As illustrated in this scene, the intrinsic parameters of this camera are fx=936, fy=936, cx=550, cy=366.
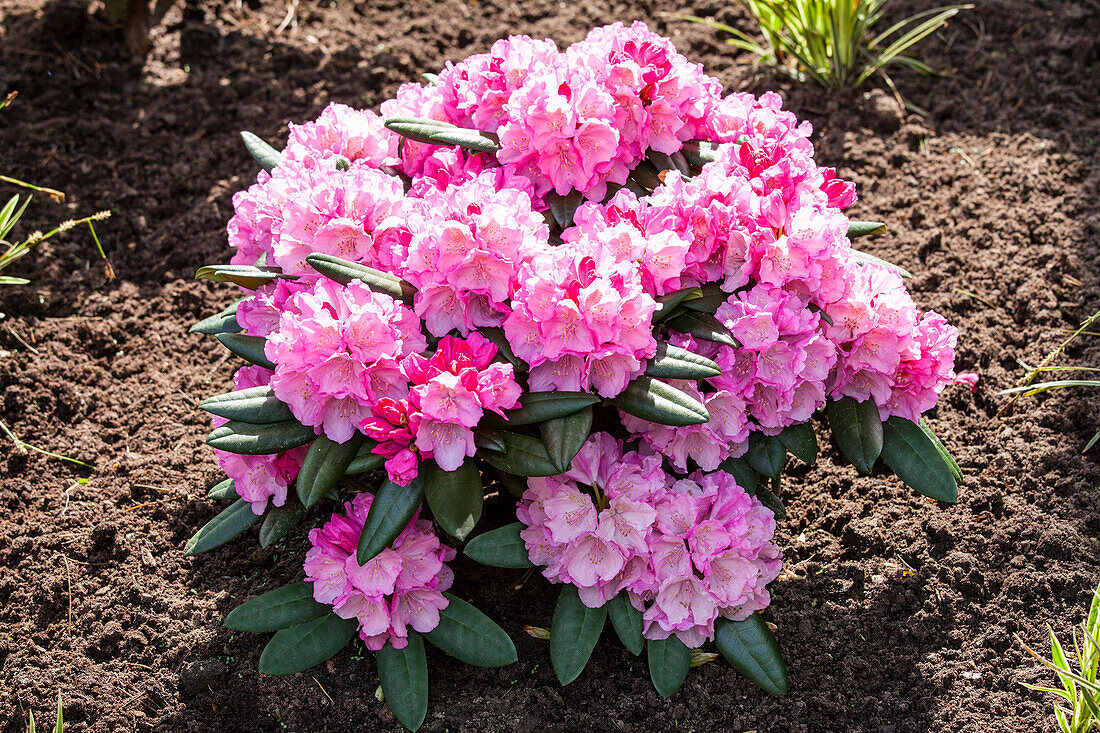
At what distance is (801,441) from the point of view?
1928 mm

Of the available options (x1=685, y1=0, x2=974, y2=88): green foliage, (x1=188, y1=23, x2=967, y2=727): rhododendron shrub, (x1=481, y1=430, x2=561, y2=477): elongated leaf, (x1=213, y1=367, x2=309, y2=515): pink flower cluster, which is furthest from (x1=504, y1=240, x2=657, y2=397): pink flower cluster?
(x1=685, y1=0, x2=974, y2=88): green foliage

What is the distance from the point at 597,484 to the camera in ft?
5.96

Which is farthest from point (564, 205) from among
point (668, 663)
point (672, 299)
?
point (668, 663)

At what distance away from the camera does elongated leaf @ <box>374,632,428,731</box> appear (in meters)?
1.80

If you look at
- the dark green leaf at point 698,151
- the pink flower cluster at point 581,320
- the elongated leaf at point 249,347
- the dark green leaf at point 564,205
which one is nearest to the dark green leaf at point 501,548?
the pink flower cluster at point 581,320

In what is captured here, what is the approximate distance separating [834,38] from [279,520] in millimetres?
2535

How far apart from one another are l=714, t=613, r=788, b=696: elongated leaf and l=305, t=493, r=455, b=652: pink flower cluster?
22.4 inches

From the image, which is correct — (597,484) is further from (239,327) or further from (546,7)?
(546,7)

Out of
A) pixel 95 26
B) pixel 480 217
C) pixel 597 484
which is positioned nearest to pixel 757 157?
pixel 480 217

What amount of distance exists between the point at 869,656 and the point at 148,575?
167 cm

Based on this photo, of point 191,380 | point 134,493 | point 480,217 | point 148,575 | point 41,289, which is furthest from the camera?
point 41,289

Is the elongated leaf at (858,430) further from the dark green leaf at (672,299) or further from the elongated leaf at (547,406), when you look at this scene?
the elongated leaf at (547,406)

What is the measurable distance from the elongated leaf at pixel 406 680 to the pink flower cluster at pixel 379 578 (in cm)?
2

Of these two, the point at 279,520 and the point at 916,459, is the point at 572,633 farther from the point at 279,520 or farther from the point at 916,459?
the point at 916,459
